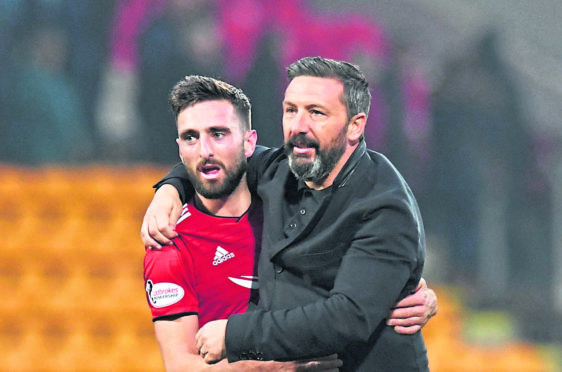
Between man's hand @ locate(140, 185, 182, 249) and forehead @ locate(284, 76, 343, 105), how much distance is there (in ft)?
2.03

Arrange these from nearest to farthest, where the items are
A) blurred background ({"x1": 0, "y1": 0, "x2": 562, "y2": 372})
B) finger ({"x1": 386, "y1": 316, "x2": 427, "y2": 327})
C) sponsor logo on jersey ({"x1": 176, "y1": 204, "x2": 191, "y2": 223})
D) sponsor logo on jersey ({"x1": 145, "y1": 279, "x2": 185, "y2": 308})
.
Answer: finger ({"x1": 386, "y1": 316, "x2": 427, "y2": 327}) < sponsor logo on jersey ({"x1": 145, "y1": 279, "x2": 185, "y2": 308}) < sponsor logo on jersey ({"x1": 176, "y1": 204, "x2": 191, "y2": 223}) < blurred background ({"x1": 0, "y1": 0, "x2": 562, "y2": 372})

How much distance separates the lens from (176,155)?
7.27 metres

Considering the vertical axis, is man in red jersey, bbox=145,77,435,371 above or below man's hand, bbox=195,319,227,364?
above

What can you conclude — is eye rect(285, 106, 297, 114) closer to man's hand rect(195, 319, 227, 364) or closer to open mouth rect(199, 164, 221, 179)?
open mouth rect(199, 164, 221, 179)

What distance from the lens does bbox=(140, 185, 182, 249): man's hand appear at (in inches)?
121

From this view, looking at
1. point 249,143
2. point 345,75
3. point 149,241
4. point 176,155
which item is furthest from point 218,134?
point 176,155

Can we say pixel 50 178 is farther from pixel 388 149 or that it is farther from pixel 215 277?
pixel 215 277

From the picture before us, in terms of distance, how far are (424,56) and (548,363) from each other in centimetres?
286

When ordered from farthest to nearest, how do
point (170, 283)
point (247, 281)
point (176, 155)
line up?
point (176, 155) < point (247, 281) < point (170, 283)

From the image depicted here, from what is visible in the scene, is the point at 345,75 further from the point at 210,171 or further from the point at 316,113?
→ the point at 210,171

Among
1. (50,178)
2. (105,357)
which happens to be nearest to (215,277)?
(105,357)

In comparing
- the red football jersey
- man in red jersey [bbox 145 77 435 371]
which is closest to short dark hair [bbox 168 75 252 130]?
man in red jersey [bbox 145 77 435 371]

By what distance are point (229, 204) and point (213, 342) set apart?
609 mm

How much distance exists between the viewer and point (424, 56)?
8.40 meters
